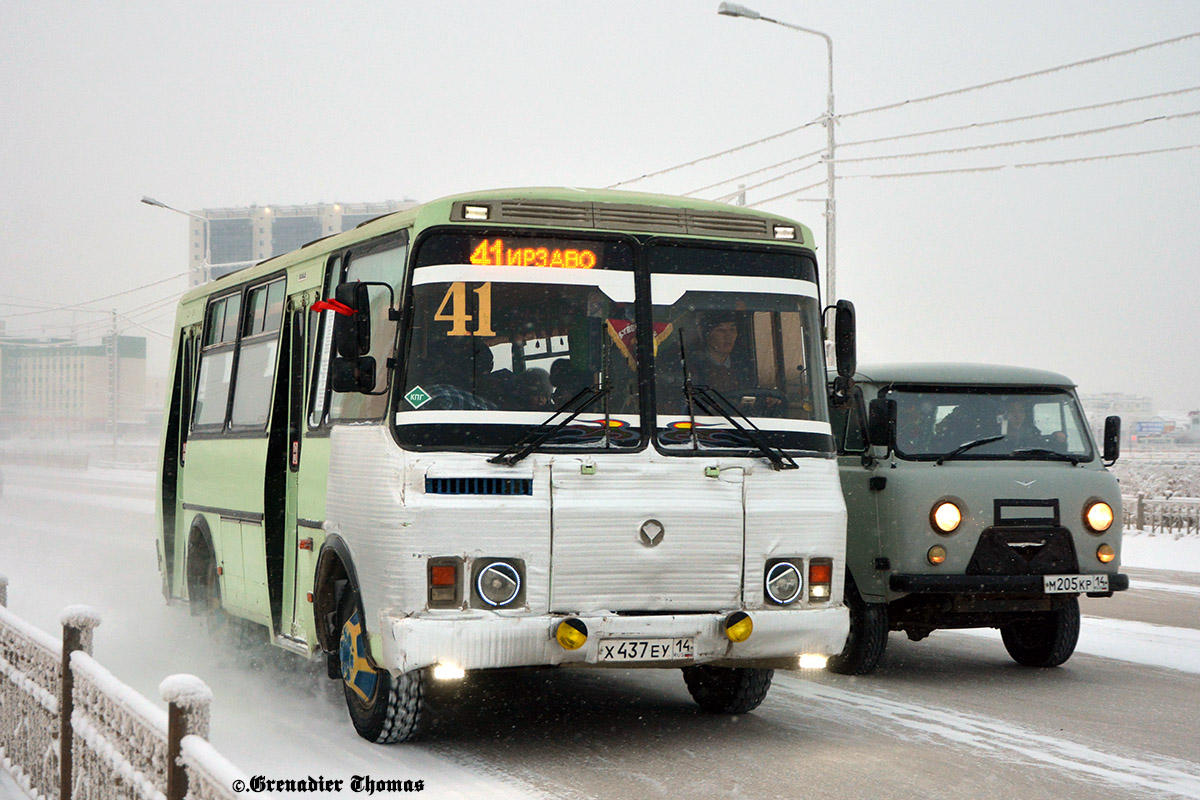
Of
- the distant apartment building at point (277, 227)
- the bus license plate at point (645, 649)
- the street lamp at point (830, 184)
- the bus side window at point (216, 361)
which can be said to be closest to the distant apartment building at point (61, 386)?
the distant apartment building at point (277, 227)

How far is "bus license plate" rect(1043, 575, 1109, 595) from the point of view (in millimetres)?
9898

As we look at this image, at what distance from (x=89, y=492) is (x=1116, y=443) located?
117ft

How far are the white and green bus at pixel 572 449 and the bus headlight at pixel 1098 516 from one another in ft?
10.6

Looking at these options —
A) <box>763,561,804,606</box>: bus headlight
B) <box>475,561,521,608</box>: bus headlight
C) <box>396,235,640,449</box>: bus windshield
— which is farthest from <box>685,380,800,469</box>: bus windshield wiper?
<box>475,561,521,608</box>: bus headlight

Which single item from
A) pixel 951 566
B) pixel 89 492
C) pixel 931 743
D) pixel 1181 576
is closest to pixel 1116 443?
pixel 951 566

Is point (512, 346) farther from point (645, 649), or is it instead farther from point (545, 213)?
point (645, 649)

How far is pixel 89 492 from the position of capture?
41.0m

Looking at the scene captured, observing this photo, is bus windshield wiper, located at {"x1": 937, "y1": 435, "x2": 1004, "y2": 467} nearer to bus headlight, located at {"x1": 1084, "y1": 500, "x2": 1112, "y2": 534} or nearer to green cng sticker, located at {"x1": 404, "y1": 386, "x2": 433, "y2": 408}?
bus headlight, located at {"x1": 1084, "y1": 500, "x2": 1112, "y2": 534}

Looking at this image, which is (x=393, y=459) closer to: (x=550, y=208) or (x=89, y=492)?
(x=550, y=208)

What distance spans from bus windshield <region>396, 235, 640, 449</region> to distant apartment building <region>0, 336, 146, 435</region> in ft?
375

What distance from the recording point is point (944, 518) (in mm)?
9945

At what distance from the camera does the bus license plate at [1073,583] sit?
32.5 ft

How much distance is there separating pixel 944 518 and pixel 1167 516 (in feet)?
60.5

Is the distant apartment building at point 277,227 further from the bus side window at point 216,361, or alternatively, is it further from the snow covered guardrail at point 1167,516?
the bus side window at point 216,361
